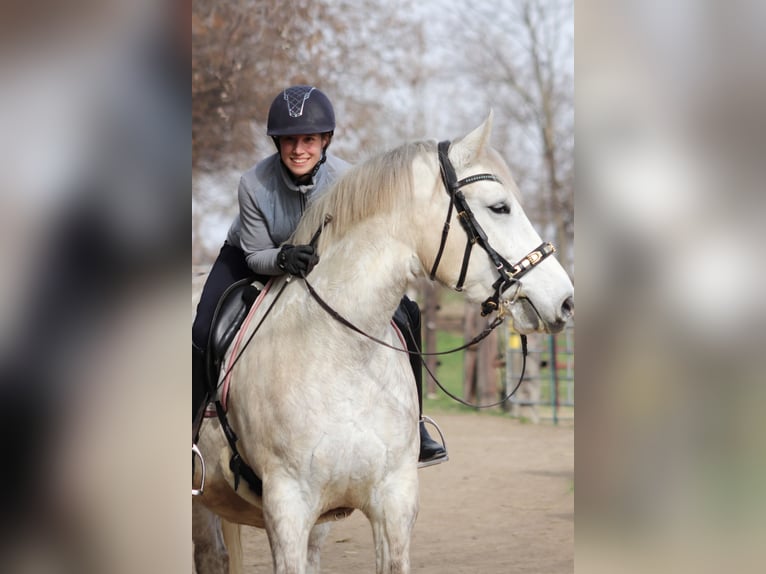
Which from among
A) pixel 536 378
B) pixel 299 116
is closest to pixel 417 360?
pixel 299 116

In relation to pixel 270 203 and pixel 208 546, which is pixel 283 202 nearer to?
pixel 270 203

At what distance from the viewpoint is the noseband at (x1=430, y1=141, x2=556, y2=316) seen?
3.62m

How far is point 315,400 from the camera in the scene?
3.79 meters

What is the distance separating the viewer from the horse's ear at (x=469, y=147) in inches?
150

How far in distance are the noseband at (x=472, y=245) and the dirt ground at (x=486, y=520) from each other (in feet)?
12.6

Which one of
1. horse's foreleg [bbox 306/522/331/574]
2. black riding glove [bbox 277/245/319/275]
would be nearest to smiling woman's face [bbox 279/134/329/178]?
black riding glove [bbox 277/245/319/275]

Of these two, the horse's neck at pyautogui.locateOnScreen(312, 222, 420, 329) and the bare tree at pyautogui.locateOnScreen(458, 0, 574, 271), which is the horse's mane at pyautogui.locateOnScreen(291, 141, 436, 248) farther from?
the bare tree at pyautogui.locateOnScreen(458, 0, 574, 271)

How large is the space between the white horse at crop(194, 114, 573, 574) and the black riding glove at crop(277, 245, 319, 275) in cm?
6

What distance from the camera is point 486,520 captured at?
9039 mm

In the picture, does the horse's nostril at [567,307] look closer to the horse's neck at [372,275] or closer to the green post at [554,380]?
the horse's neck at [372,275]

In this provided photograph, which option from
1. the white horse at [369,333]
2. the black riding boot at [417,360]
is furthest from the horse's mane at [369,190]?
the black riding boot at [417,360]
